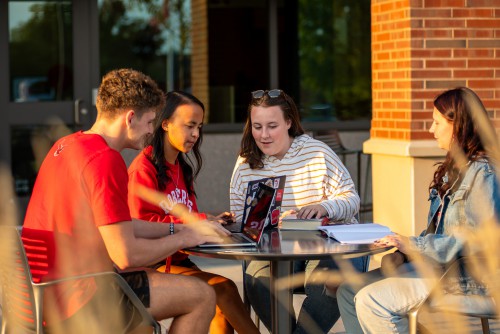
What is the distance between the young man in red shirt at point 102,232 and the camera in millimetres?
3709

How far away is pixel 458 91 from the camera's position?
435 centimetres

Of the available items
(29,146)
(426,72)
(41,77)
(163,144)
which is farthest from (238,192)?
(41,77)

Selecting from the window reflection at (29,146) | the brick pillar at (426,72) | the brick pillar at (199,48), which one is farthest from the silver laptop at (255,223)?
the brick pillar at (199,48)

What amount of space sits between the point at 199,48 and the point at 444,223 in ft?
21.2

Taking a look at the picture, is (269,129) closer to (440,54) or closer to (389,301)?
(389,301)

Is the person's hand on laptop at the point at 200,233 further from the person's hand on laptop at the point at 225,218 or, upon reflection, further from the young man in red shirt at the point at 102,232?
the person's hand on laptop at the point at 225,218

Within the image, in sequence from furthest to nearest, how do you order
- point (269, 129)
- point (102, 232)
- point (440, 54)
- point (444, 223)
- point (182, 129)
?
point (440, 54)
point (269, 129)
point (182, 129)
point (444, 223)
point (102, 232)

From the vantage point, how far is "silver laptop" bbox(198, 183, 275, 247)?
161 inches

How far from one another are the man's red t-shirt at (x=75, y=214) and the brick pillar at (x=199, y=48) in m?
6.55

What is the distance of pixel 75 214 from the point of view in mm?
3719

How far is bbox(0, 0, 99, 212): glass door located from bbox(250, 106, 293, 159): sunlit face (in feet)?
15.4

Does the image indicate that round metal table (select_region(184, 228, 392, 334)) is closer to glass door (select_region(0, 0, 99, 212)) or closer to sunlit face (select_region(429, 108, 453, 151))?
sunlit face (select_region(429, 108, 453, 151))

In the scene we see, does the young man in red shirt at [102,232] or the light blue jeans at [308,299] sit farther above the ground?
the young man in red shirt at [102,232]

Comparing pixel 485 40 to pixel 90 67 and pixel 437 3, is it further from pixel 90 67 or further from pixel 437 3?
pixel 90 67
